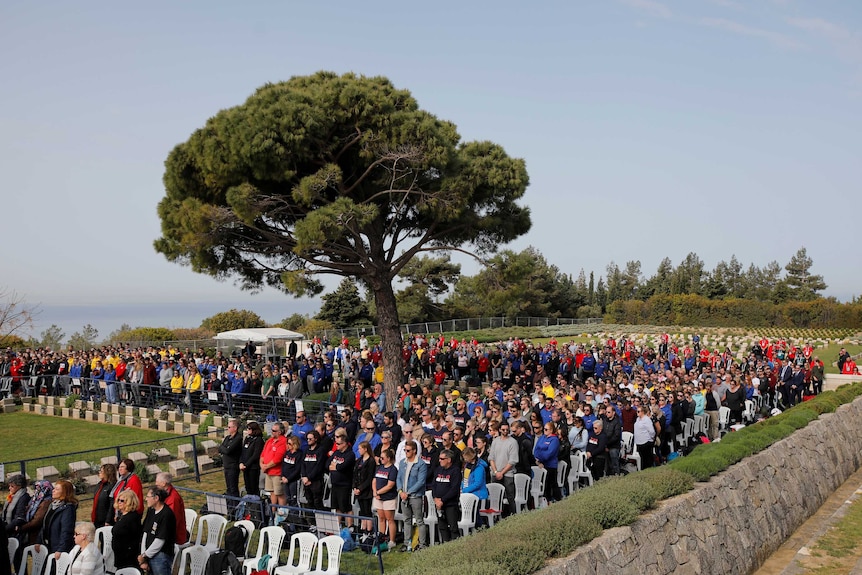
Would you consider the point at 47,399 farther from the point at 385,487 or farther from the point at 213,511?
the point at 385,487

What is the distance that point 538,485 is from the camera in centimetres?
980

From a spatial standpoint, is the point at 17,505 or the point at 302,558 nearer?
the point at 302,558

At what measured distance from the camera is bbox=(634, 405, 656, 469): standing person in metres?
12.0

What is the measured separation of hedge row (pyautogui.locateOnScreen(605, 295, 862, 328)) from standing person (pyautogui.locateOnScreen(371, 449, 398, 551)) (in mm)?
51493

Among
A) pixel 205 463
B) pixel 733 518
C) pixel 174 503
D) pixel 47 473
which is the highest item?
pixel 174 503

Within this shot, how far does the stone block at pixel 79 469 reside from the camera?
500 inches

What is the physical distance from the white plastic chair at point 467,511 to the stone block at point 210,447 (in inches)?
304

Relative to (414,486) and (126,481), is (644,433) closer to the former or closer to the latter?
(414,486)

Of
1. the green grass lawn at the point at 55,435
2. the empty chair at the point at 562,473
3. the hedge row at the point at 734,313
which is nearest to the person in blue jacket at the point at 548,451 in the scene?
the empty chair at the point at 562,473

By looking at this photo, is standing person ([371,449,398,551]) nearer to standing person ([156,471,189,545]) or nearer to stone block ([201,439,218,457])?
standing person ([156,471,189,545])

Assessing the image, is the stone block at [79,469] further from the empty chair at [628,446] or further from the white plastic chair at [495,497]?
the empty chair at [628,446]

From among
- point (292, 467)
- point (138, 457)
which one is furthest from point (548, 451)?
point (138, 457)

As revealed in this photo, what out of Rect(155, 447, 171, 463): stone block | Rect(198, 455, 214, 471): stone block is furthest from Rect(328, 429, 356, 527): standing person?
Rect(155, 447, 171, 463): stone block

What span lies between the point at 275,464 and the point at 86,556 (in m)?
3.89
